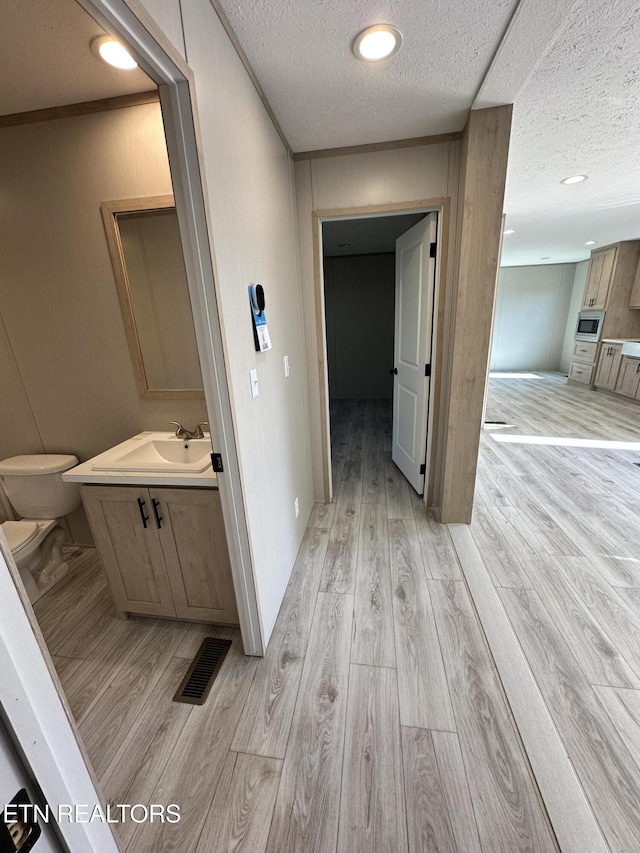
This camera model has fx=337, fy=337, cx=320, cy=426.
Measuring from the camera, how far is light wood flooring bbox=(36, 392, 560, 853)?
3.44 feet

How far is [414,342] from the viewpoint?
270 cm

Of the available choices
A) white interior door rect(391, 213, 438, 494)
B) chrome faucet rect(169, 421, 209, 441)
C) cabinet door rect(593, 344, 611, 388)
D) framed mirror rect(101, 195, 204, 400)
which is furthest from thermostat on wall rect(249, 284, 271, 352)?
cabinet door rect(593, 344, 611, 388)

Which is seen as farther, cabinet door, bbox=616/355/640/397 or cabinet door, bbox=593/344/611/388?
cabinet door, bbox=593/344/611/388

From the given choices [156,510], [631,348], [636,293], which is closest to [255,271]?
[156,510]

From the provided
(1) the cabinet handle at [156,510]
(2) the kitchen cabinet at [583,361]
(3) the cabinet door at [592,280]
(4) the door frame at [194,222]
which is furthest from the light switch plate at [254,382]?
(3) the cabinet door at [592,280]

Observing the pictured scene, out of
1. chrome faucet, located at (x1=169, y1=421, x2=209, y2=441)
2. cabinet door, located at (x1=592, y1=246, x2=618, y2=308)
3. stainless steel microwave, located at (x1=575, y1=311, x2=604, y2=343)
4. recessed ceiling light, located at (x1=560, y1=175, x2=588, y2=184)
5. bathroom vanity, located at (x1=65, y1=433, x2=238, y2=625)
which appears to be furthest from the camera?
stainless steel microwave, located at (x1=575, y1=311, x2=604, y2=343)

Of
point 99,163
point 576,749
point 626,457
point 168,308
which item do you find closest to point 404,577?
point 576,749

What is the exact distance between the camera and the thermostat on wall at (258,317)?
1.46m

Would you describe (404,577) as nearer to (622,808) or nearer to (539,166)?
(622,808)

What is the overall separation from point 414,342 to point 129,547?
7.72 feet

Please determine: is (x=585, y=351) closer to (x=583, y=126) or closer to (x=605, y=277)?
(x=605, y=277)

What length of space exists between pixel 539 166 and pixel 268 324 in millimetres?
2697

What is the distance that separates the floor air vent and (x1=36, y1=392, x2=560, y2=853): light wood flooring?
0.13 feet

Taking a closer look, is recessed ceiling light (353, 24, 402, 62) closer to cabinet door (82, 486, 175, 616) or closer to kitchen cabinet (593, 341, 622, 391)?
cabinet door (82, 486, 175, 616)
